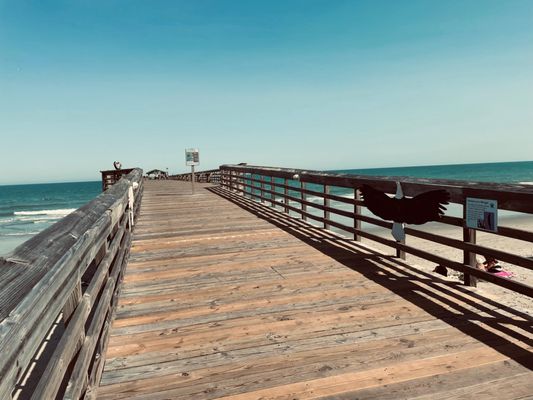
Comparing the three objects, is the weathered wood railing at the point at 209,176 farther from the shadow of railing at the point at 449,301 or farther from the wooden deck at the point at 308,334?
the wooden deck at the point at 308,334

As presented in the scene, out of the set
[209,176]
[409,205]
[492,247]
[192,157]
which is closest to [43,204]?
[209,176]

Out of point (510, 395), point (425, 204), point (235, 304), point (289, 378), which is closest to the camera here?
point (510, 395)

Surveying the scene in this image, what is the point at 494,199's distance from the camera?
3.72m

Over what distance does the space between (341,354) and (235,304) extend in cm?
137

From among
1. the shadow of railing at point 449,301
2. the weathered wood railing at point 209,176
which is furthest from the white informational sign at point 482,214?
the weathered wood railing at point 209,176

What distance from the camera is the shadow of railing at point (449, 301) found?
3.18 meters

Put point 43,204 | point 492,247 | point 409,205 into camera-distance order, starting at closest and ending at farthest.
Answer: point 409,205
point 492,247
point 43,204

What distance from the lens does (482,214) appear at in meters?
3.86

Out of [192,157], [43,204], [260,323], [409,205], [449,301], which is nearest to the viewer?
[260,323]

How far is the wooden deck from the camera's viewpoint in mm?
2646

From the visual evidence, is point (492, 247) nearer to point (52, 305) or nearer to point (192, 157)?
point (192, 157)

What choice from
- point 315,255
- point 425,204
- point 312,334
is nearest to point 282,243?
point 315,255

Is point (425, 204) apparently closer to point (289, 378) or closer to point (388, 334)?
point (388, 334)

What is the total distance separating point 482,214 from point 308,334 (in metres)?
1.94
